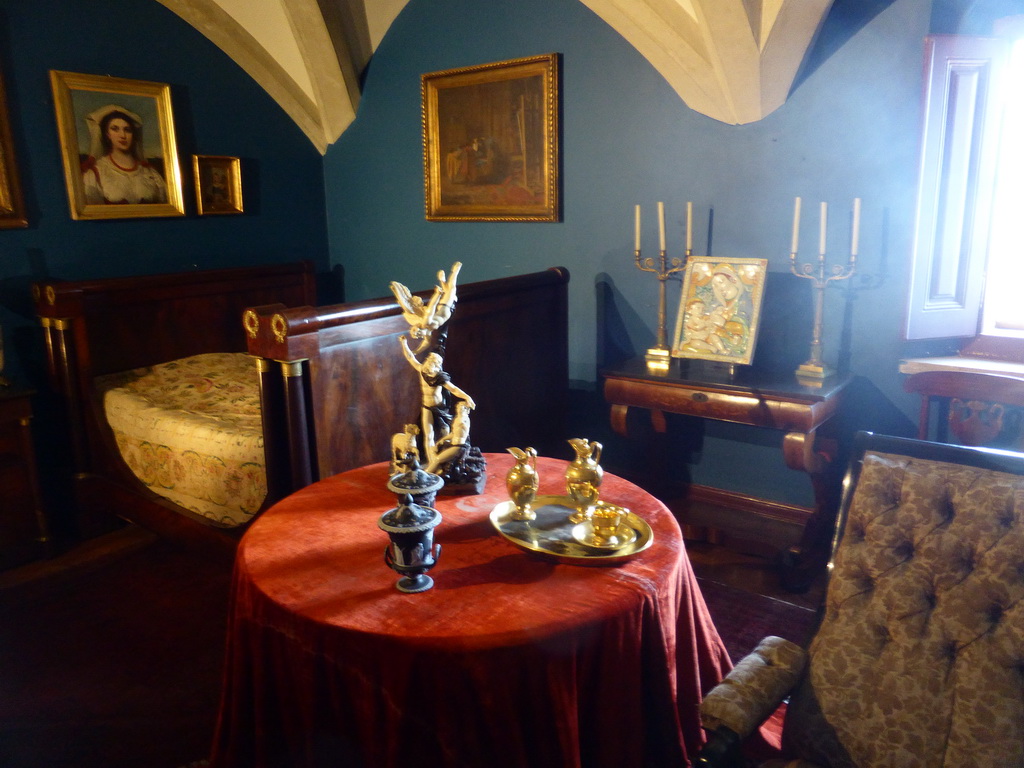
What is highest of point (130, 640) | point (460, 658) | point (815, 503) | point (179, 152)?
point (179, 152)

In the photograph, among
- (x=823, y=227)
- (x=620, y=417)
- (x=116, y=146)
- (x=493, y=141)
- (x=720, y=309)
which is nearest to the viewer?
(x=823, y=227)

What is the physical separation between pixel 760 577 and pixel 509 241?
2489 mm

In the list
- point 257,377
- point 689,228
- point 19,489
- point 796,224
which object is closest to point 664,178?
point 689,228

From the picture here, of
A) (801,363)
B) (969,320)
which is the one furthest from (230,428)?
(969,320)

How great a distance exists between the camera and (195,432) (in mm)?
3250

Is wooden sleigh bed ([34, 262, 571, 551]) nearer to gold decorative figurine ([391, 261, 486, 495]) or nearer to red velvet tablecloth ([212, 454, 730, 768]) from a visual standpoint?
gold decorative figurine ([391, 261, 486, 495])

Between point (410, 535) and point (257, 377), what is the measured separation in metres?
2.19

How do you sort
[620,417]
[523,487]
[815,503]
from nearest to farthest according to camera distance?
[523,487], [815,503], [620,417]

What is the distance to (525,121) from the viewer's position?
4.42m

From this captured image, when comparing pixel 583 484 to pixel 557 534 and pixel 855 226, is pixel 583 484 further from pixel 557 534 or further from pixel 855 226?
pixel 855 226

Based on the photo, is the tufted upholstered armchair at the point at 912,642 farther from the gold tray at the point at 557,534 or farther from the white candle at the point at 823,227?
the white candle at the point at 823,227

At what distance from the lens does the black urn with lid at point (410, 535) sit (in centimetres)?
164

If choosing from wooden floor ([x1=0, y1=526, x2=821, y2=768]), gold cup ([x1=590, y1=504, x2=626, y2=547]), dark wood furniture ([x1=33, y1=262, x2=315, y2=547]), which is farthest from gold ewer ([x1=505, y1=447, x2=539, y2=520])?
dark wood furniture ([x1=33, y1=262, x2=315, y2=547])

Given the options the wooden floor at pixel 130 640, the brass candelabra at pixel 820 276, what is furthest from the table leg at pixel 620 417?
the brass candelabra at pixel 820 276
